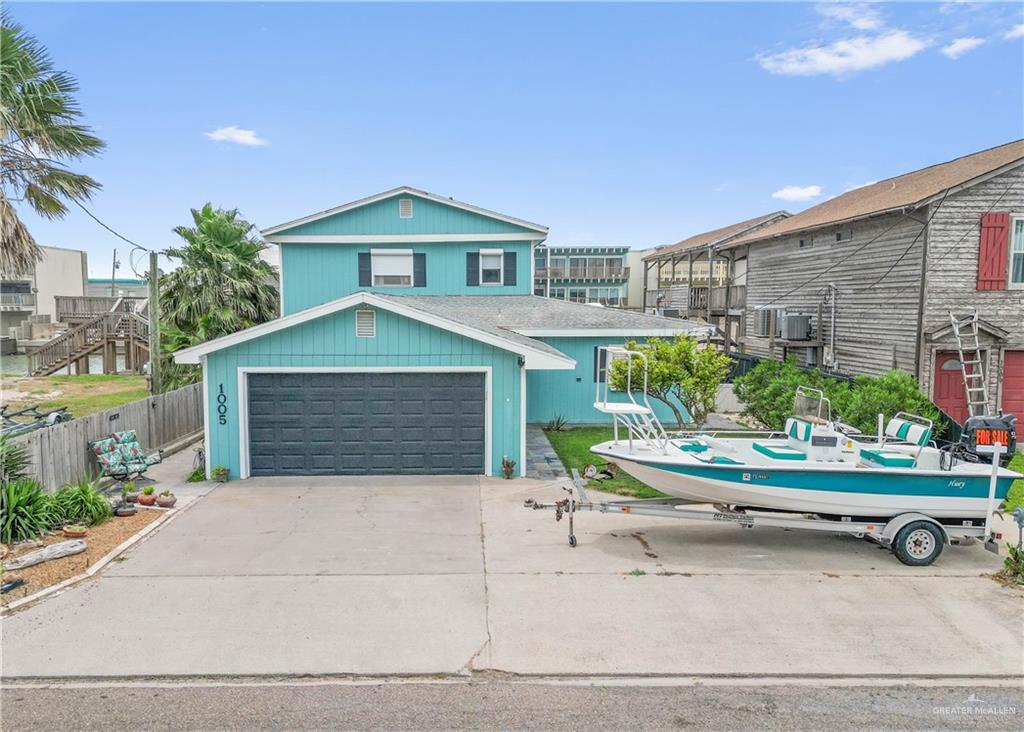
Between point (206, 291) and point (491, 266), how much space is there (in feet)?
29.0

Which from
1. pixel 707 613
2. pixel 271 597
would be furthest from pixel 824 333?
pixel 271 597

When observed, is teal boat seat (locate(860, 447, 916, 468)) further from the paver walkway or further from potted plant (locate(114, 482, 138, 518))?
potted plant (locate(114, 482, 138, 518))

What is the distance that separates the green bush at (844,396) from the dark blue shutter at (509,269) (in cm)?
812

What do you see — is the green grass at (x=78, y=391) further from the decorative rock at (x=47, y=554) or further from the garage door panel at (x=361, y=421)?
the decorative rock at (x=47, y=554)

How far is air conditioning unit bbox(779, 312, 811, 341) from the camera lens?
825 inches

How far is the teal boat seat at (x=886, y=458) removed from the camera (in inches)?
337

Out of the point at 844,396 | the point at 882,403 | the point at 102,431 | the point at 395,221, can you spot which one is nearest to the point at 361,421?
the point at 102,431

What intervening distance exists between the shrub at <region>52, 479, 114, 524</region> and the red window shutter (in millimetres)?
19368

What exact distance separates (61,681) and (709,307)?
2872 cm

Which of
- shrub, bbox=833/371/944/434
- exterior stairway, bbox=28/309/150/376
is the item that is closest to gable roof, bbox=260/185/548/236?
shrub, bbox=833/371/944/434

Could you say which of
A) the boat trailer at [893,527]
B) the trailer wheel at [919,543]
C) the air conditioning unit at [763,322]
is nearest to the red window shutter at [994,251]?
the air conditioning unit at [763,322]

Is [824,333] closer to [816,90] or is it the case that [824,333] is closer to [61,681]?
[816,90]

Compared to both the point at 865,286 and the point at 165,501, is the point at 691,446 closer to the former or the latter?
the point at 165,501

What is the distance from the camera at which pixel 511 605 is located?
7.36 metres
